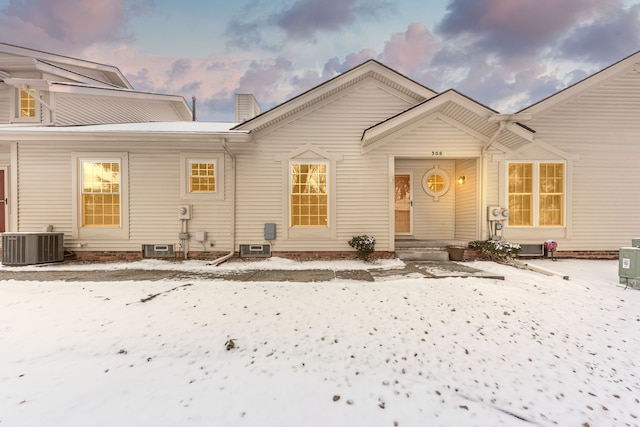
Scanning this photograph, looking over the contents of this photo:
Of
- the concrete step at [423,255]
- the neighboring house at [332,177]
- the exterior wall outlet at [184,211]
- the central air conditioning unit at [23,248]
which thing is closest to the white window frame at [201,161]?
the neighboring house at [332,177]

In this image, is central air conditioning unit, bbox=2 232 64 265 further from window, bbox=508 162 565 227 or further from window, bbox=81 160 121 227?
window, bbox=508 162 565 227

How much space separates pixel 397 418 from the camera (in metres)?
Result: 2.14

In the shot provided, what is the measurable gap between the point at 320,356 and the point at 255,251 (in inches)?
215

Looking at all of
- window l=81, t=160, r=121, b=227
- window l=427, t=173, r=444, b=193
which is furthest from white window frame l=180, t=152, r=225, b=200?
window l=427, t=173, r=444, b=193

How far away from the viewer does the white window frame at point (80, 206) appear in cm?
783

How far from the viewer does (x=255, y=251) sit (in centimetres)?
799

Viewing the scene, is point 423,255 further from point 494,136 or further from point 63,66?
point 63,66

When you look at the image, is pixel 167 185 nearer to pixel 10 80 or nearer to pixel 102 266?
pixel 102 266

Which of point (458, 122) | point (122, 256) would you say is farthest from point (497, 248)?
point (122, 256)

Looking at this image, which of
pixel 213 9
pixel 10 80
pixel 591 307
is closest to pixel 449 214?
pixel 591 307

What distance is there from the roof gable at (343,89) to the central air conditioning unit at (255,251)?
3534 millimetres

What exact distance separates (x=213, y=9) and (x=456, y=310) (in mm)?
34169

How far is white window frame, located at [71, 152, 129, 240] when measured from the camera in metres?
7.83

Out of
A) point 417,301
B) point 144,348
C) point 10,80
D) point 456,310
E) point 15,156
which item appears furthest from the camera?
point 10,80
